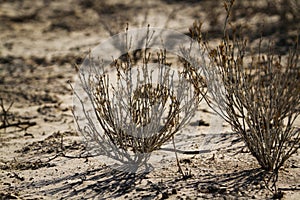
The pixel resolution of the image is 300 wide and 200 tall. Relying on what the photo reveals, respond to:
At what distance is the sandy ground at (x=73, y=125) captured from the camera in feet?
12.9

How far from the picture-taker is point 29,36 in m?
9.29

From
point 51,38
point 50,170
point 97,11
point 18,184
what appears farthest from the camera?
point 97,11

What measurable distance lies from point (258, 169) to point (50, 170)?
6.13 ft

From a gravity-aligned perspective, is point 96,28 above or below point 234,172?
above

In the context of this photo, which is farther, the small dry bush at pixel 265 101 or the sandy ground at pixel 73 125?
the sandy ground at pixel 73 125

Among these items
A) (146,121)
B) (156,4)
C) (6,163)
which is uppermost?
(156,4)

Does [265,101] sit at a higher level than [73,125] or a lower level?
higher

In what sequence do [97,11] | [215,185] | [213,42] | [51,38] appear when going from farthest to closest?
[97,11], [51,38], [213,42], [215,185]

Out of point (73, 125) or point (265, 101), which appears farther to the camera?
point (73, 125)

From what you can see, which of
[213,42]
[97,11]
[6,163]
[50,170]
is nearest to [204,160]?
[50,170]

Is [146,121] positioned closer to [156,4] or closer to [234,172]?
[234,172]

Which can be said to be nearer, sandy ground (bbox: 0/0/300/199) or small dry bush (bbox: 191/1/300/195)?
small dry bush (bbox: 191/1/300/195)

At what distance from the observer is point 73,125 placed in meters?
5.75

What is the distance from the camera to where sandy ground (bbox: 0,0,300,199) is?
3.93m
